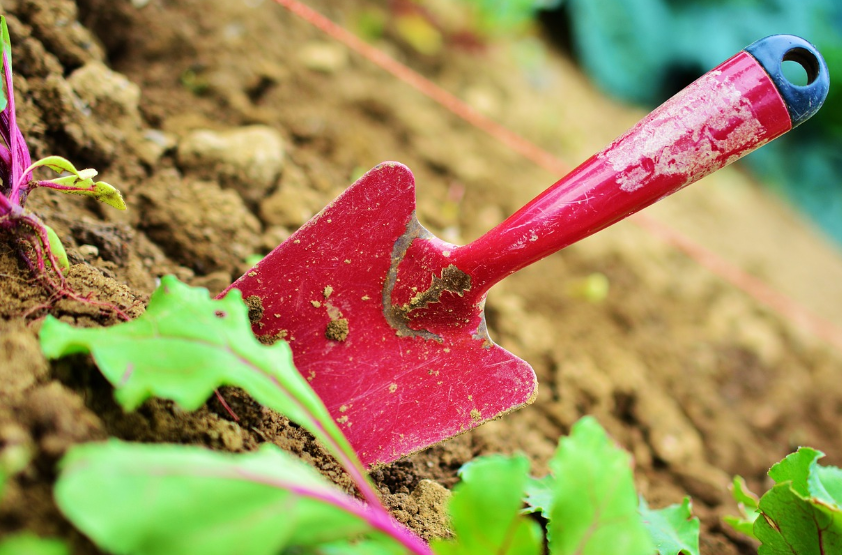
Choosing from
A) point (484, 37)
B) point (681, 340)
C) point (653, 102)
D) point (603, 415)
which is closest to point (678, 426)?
point (603, 415)

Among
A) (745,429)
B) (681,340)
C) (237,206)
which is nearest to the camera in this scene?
(237,206)

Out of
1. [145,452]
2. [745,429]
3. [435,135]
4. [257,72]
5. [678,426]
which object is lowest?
[745,429]

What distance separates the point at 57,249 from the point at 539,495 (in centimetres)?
84

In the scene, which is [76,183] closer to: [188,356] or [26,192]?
[26,192]

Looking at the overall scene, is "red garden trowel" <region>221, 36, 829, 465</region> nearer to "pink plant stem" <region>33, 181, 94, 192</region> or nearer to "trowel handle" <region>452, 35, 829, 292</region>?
"trowel handle" <region>452, 35, 829, 292</region>

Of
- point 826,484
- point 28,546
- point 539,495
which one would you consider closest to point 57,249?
point 28,546

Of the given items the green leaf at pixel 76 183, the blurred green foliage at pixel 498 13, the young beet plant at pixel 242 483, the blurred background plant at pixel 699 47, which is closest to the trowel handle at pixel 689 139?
the young beet plant at pixel 242 483

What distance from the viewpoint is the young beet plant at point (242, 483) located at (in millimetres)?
516

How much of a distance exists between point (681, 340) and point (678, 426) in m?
0.44

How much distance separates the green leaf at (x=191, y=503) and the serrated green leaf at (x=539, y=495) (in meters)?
0.40

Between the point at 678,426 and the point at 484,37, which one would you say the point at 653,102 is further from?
the point at 678,426

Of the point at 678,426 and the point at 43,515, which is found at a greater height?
the point at 43,515

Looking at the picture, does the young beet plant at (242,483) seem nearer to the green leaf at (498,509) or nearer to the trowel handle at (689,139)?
the green leaf at (498,509)

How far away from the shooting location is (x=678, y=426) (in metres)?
1.69
